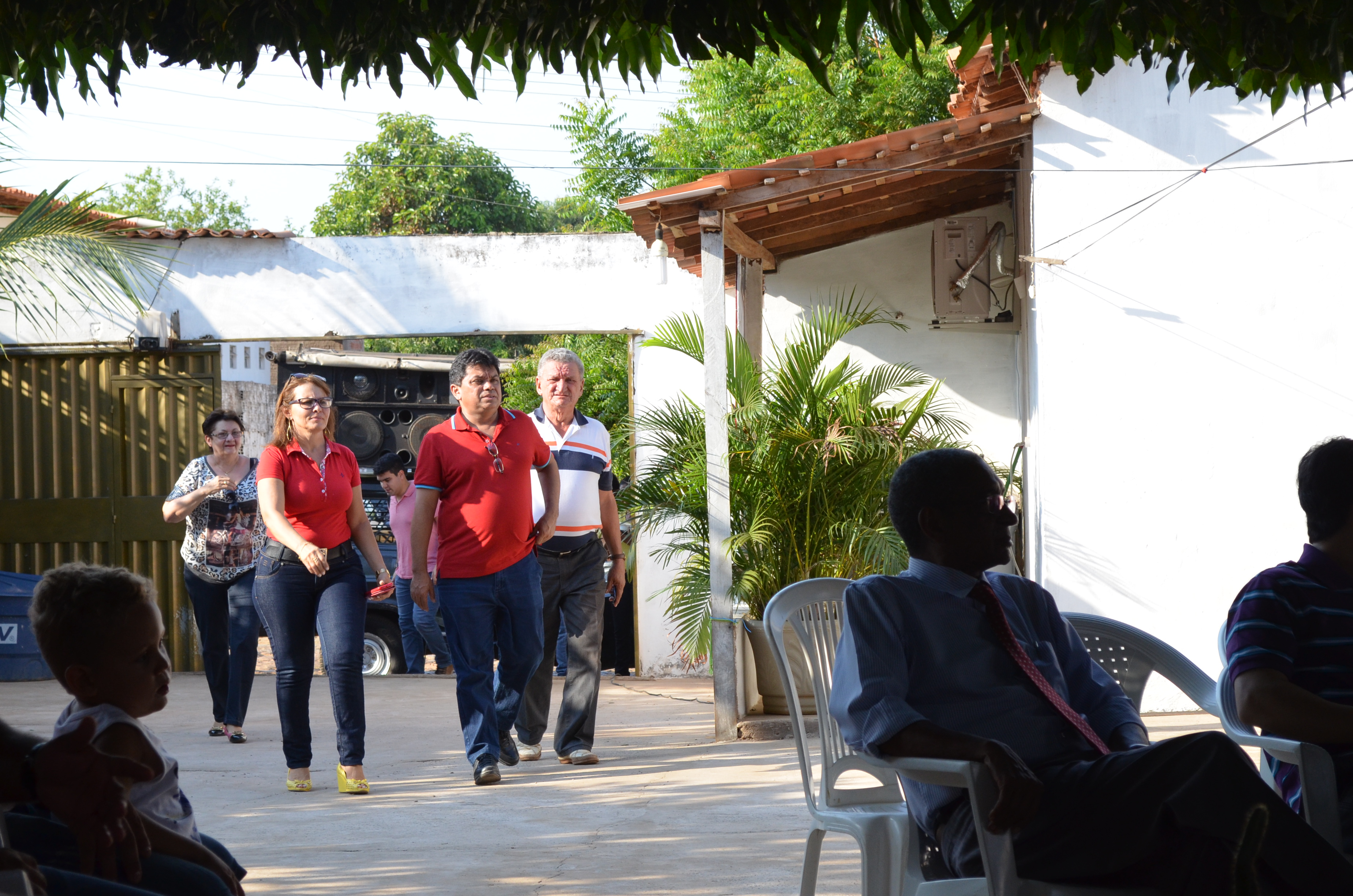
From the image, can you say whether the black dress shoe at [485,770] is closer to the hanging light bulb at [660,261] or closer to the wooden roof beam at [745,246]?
the wooden roof beam at [745,246]

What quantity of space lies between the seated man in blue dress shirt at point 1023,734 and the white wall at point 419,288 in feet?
24.7

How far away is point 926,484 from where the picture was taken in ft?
9.14

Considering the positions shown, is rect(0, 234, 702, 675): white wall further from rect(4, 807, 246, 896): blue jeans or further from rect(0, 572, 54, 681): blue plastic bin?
rect(4, 807, 246, 896): blue jeans

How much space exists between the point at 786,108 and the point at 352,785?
573 inches

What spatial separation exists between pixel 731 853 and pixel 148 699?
2.54 meters

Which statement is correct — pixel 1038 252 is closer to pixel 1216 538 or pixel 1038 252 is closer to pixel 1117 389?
pixel 1117 389

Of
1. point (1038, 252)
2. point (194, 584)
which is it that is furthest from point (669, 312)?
point (194, 584)

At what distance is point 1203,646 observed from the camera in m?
6.75

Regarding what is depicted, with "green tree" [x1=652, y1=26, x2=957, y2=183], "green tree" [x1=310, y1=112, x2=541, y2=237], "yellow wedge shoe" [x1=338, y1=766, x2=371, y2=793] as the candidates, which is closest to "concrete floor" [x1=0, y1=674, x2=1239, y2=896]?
"yellow wedge shoe" [x1=338, y1=766, x2=371, y2=793]

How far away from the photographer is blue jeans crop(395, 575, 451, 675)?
383 inches

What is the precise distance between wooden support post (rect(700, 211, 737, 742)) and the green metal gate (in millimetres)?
5502

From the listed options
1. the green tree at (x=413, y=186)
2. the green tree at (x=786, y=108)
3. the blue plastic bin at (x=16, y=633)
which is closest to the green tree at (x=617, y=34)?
the blue plastic bin at (x=16, y=633)

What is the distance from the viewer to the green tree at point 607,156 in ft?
69.5

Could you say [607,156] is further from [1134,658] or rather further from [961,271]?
[1134,658]
